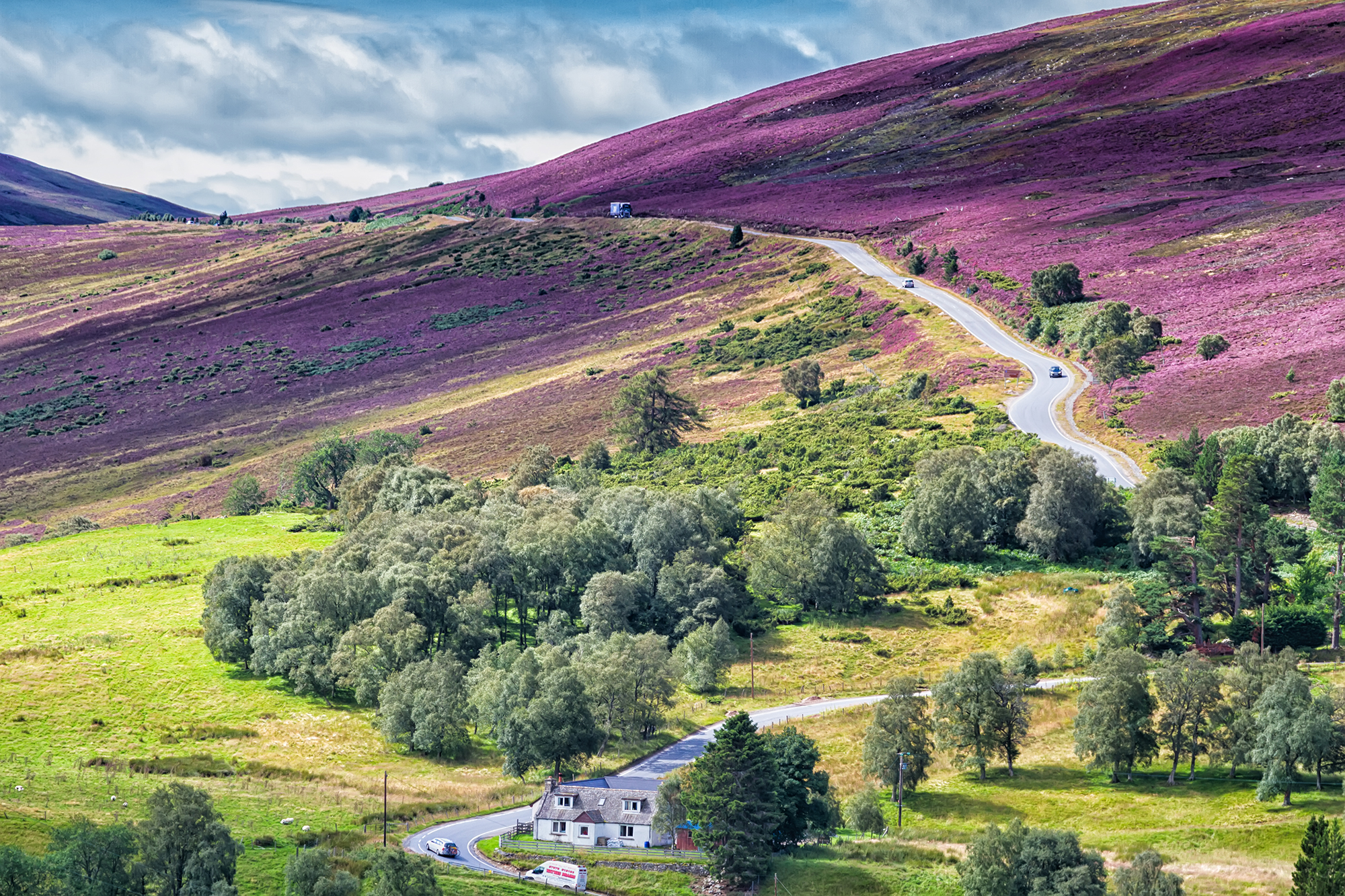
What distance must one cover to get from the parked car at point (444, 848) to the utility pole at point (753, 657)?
23.2 m

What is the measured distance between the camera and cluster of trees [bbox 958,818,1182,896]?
45.9 metres

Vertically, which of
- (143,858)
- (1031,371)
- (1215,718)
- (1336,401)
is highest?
(1031,371)

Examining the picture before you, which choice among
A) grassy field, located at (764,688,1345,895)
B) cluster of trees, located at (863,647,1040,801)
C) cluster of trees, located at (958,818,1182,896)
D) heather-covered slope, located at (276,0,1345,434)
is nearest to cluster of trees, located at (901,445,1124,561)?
heather-covered slope, located at (276,0,1345,434)

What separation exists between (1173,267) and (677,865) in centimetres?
9677

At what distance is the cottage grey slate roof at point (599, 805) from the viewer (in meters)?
57.1

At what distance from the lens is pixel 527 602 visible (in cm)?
8600

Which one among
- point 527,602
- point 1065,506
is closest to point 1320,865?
point 1065,506

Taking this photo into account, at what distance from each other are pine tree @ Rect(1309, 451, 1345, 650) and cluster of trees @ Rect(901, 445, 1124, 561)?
533 inches

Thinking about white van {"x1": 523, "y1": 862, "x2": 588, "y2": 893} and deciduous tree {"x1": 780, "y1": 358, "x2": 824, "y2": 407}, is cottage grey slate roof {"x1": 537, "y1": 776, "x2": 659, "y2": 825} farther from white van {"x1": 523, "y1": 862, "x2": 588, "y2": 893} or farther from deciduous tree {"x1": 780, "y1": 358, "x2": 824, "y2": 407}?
deciduous tree {"x1": 780, "y1": 358, "x2": 824, "y2": 407}

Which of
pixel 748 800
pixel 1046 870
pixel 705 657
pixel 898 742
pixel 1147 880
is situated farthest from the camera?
pixel 705 657

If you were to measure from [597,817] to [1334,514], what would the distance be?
44339 millimetres

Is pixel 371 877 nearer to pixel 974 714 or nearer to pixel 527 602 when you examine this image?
pixel 974 714

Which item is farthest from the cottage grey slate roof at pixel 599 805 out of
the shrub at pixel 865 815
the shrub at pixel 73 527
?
the shrub at pixel 73 527

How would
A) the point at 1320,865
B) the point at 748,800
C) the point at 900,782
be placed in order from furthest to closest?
the point at 900,782, the point at 748,800, the point at 1320,865
